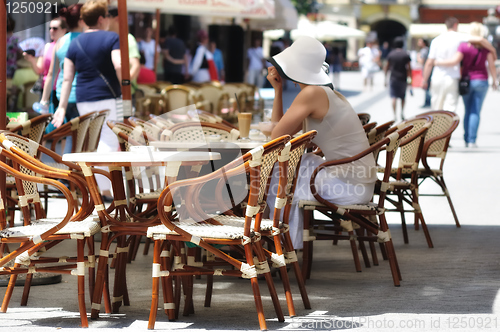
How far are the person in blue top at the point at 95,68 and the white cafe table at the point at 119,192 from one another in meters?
2.97

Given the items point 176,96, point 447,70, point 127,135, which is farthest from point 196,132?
point 447,70

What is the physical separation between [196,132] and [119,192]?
1.44 m

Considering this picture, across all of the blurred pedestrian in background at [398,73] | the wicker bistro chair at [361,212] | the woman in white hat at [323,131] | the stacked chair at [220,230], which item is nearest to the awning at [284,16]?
the blurred pedestrian in background at [398,73]

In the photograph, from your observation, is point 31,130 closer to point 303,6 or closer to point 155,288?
point 155,288

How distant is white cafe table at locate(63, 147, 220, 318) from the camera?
4.11 meters

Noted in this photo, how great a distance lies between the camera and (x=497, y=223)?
738 centimetres

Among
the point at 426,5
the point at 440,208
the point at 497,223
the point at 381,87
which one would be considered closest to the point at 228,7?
the point at 440,208

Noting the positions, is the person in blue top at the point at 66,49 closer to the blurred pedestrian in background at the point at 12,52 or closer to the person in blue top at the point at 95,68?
the person in blue top at the point at 95,68

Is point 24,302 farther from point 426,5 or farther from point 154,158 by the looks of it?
point 426,5

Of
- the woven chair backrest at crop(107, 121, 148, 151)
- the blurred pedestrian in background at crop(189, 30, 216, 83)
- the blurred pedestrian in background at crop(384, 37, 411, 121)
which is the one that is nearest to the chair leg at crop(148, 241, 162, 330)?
the woven chair backrest at crop(107, 121, 148, 151)

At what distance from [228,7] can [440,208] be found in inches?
259

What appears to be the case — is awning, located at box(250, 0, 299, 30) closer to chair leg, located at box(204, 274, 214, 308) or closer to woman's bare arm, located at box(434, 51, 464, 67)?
woman's bare arm, located at box(434, 51, 464, 67)

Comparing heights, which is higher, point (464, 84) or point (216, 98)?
point (464, 84)

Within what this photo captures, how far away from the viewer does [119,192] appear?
4500mm
